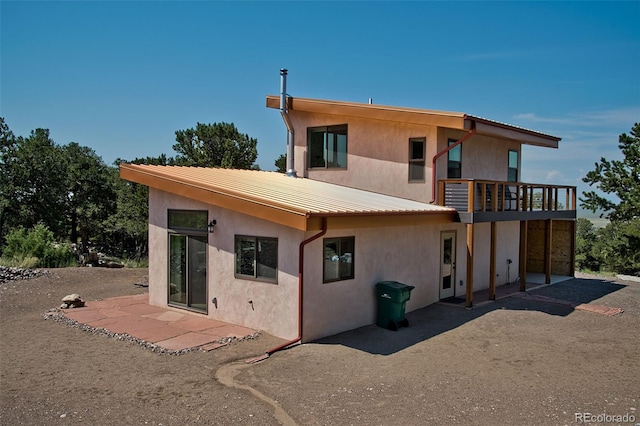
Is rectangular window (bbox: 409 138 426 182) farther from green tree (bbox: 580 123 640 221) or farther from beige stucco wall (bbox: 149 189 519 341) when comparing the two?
green tree (bbox: 580 123 640 221)

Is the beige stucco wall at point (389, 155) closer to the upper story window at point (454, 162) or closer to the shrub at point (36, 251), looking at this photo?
the upper story window at point (454, 162)

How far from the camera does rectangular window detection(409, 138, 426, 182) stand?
13172mm

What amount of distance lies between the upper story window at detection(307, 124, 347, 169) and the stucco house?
37mm

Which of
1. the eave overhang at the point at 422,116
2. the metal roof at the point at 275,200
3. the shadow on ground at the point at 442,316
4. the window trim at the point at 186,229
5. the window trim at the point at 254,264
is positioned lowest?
the shadow on ground at the point at 442,316

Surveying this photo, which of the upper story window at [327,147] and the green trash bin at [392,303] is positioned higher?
the upper story window at [327,147]

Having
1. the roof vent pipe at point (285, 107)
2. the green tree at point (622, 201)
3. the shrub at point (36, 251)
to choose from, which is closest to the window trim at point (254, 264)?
the roof vent pipe at point (285, 107)

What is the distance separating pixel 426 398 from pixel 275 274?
4.08 meters

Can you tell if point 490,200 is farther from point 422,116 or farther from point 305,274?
point 305,274

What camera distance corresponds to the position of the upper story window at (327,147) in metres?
14.8

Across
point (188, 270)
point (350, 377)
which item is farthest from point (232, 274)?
point (350, 377)

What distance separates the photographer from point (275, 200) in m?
9.01

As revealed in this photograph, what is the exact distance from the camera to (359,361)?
7.99 m

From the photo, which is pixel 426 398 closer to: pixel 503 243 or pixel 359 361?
pixel 359 361

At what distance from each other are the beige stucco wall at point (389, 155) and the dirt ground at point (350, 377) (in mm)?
4411
